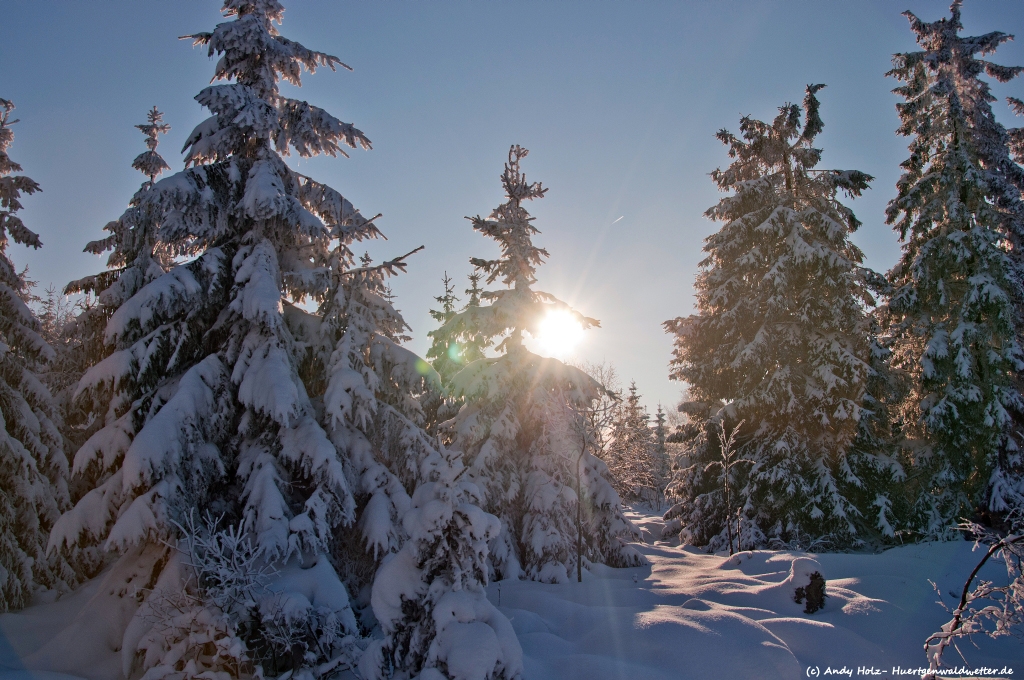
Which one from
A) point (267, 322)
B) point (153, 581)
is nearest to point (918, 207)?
point (267, 322)

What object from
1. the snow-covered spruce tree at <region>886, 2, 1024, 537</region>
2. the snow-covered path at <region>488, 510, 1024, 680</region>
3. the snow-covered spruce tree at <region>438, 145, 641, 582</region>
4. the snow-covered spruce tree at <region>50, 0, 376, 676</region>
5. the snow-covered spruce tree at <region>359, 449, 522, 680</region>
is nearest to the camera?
the snow-covered spruce tree at <region>359, 449, 522, 680</region>

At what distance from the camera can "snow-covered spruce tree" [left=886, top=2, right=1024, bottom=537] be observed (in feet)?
51.7

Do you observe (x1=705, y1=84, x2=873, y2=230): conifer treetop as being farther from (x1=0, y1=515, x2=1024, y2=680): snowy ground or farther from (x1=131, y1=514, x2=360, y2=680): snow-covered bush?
(x1=131, y1=514, x2=360, y2=680): snow-covered bush

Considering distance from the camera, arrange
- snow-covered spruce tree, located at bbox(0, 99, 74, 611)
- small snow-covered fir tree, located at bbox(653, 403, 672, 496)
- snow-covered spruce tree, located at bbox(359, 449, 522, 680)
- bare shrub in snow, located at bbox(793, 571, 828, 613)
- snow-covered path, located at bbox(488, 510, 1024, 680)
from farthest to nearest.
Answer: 1. small snow-covered fir tree, located at bbox(653, 403, 672, 496)
2. snow-covered spruce tree, located at bbox(0, 99, 74, 611)
3. bare shrub in snow, located at bbox(793, 571, 828, 613)
4. snow-covered path, located at bbox(488, 510, 1024, 680)
5. snow-covered spruce tree, located at bbox(359, 449, 522, 680)

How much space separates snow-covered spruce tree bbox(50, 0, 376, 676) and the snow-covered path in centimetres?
400

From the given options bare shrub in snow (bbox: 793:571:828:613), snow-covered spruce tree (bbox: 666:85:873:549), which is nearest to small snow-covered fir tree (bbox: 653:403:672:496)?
snow-covered spruce tree (bbox: 666:85:873:549)

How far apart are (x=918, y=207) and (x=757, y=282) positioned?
216 inches

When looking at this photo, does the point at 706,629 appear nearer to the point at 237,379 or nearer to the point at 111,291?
the point at 237,379

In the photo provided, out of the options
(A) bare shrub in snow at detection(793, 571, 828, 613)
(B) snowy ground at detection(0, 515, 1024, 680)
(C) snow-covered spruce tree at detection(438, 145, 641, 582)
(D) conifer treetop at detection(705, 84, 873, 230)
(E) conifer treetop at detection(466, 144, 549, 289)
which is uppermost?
(D) conifer treetop at detection(705, 84, 873, 230)

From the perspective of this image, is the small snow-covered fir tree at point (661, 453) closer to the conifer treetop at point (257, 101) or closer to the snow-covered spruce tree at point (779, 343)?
the snow-covered spruce tree at point (779, 343)

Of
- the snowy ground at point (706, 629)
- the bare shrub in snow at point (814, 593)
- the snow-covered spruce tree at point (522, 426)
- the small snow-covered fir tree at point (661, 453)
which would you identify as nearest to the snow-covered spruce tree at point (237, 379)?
the snowy ground at point (706, 629)

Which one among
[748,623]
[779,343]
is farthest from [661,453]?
[748,623]

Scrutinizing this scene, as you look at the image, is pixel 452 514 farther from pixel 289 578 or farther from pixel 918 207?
pixel 918 207

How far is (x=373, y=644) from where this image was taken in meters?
7.35
